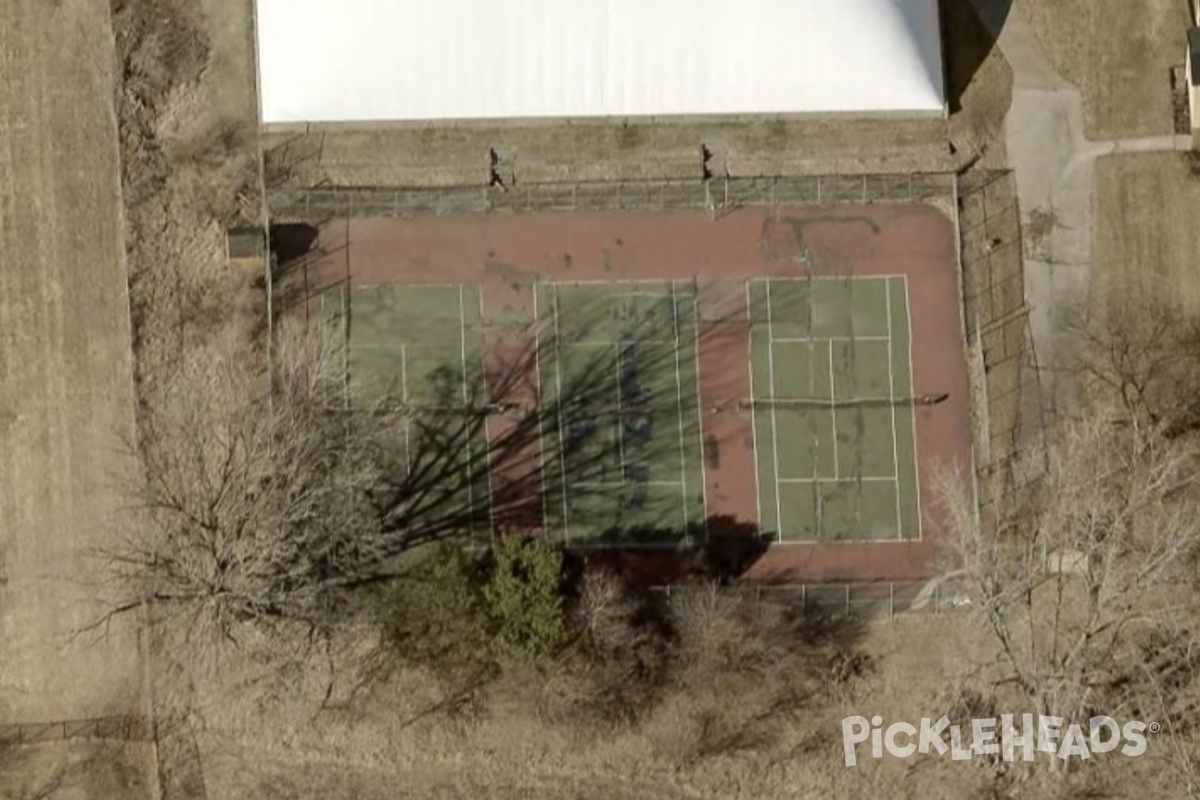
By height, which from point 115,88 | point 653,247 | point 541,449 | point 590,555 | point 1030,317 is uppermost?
point 115,88

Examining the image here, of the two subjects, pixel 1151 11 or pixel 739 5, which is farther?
pixel 1151 11

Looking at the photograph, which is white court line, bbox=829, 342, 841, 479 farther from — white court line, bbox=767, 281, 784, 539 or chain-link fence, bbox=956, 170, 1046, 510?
chain-link fence, bbox=956, 170, 1046, 510

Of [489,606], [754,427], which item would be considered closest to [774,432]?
[754,427]

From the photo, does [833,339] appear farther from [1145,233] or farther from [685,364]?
[1145,233]

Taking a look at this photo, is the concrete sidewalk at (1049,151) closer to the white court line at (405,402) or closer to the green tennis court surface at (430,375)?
the green tennis court surface at (430,375)

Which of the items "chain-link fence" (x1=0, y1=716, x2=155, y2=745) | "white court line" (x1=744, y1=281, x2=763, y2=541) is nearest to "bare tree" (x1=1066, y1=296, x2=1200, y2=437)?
"white court line" (x1=744, y1=281, x2=763, y2=541)

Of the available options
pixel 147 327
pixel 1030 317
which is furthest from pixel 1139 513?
pixel 147 327

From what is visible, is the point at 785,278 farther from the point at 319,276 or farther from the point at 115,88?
the point at 115,88
